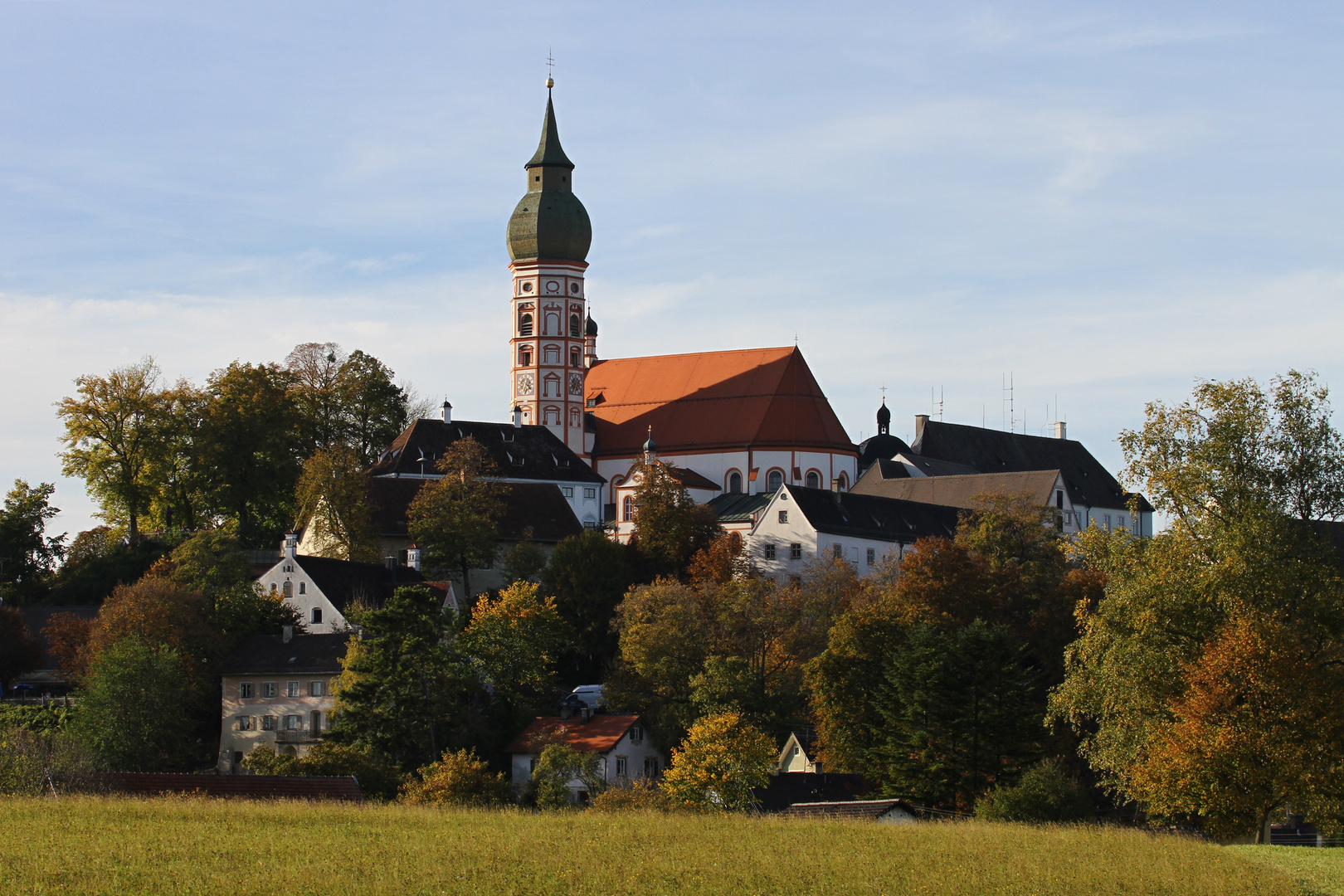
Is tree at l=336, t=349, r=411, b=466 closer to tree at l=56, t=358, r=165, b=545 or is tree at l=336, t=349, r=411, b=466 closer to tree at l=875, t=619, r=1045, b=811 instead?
tree at l=56, t=358, r=165, b=545

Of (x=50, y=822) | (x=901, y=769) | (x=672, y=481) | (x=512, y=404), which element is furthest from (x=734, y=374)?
(x=50, y=822)

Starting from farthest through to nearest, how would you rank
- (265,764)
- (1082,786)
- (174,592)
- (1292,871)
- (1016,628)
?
(174,592) → (1016,628) → (265,764) → (1082,786) → (1292,871)

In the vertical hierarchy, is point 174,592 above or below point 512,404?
below

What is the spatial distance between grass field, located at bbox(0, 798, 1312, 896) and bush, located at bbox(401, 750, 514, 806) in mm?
15119

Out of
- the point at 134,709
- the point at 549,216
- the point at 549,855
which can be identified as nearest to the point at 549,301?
the point at 549,216

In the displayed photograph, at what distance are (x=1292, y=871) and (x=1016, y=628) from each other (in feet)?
107

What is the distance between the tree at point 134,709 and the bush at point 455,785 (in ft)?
32.7

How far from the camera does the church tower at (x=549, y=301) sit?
10481cm

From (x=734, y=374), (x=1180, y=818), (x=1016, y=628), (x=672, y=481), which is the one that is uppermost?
(x=734, y=374)

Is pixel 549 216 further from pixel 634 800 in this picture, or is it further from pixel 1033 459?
pixel 634 800

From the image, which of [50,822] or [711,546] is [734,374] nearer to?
[711,546]

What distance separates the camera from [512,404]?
105562 mm

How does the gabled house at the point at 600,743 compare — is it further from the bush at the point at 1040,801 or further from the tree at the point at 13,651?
the tree at the point at 13,651

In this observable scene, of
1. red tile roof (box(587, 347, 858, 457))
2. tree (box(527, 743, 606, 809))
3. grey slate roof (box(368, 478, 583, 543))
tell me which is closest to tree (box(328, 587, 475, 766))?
tree (box(527, 743, 606, 809))
